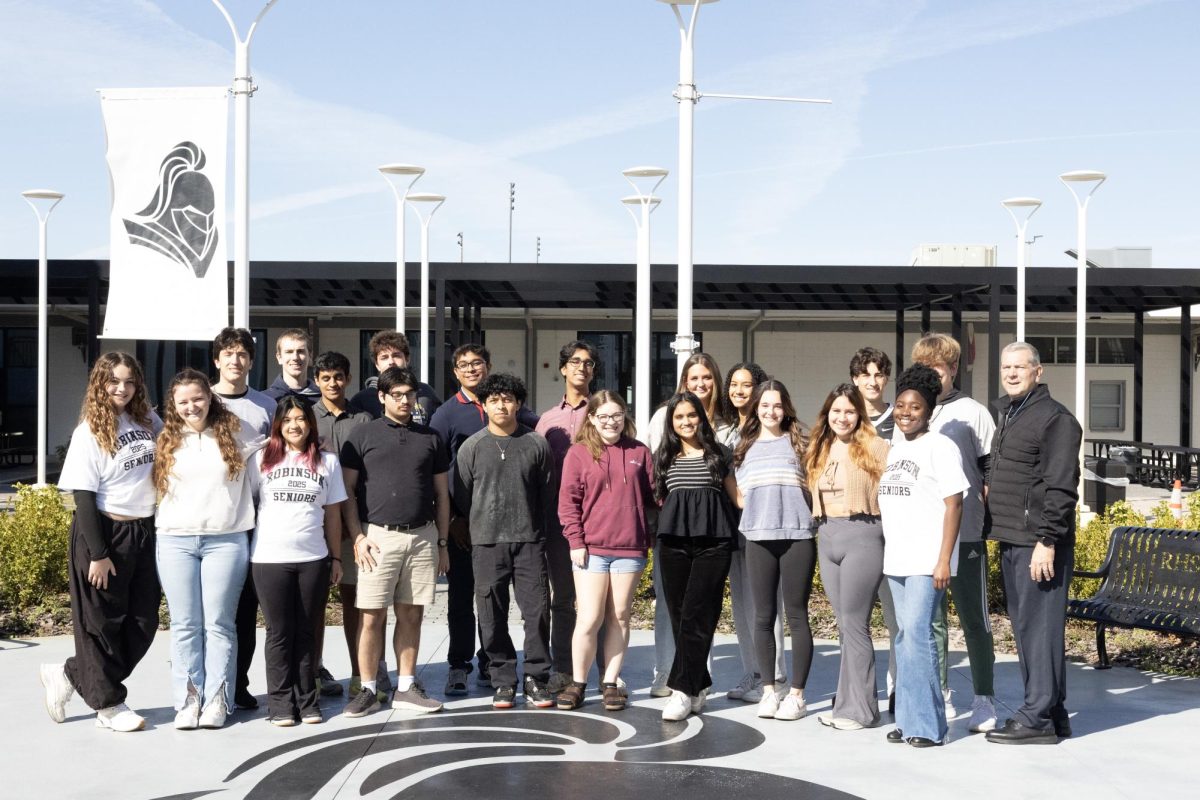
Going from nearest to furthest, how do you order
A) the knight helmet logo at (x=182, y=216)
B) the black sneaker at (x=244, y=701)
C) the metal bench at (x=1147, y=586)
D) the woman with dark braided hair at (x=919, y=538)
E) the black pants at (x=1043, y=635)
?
the woman with dark braided hair at (x=919, y=538), the black pants at (x=1043, y=635), the black sneaker at (x=244, y=701), the metal bench at (x=1147, y=586), the knight helmet logo at (x=182, y=216)

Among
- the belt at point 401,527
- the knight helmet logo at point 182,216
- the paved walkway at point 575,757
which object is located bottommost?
the paved walkway at point 575,757

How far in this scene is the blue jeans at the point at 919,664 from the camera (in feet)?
18.0

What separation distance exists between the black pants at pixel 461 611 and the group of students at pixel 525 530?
0.04 meters

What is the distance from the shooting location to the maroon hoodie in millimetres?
6062

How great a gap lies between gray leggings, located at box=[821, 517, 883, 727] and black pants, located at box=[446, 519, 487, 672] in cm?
204

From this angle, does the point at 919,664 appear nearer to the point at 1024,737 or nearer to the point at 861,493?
the point at 1024,737

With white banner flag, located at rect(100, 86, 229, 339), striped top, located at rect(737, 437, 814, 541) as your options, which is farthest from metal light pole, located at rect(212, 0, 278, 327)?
striped top, located at rect(737, 437, 814, 541)

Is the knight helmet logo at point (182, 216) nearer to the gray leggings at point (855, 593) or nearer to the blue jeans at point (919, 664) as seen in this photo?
the gray leggings at point (855, 593)

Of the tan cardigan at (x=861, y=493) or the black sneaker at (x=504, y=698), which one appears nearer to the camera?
the tan cardigan at (x=861, y=493)

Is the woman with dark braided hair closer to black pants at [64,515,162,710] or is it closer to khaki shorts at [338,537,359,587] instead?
khaki shorts at [338,537,359,587]

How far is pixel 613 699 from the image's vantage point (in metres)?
6.12

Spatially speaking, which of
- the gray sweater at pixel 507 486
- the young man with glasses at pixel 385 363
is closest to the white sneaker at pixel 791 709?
the gray sweater at pixel 507 486

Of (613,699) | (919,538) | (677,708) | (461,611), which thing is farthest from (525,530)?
(919,538)

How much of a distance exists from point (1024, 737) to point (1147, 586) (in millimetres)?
2329
